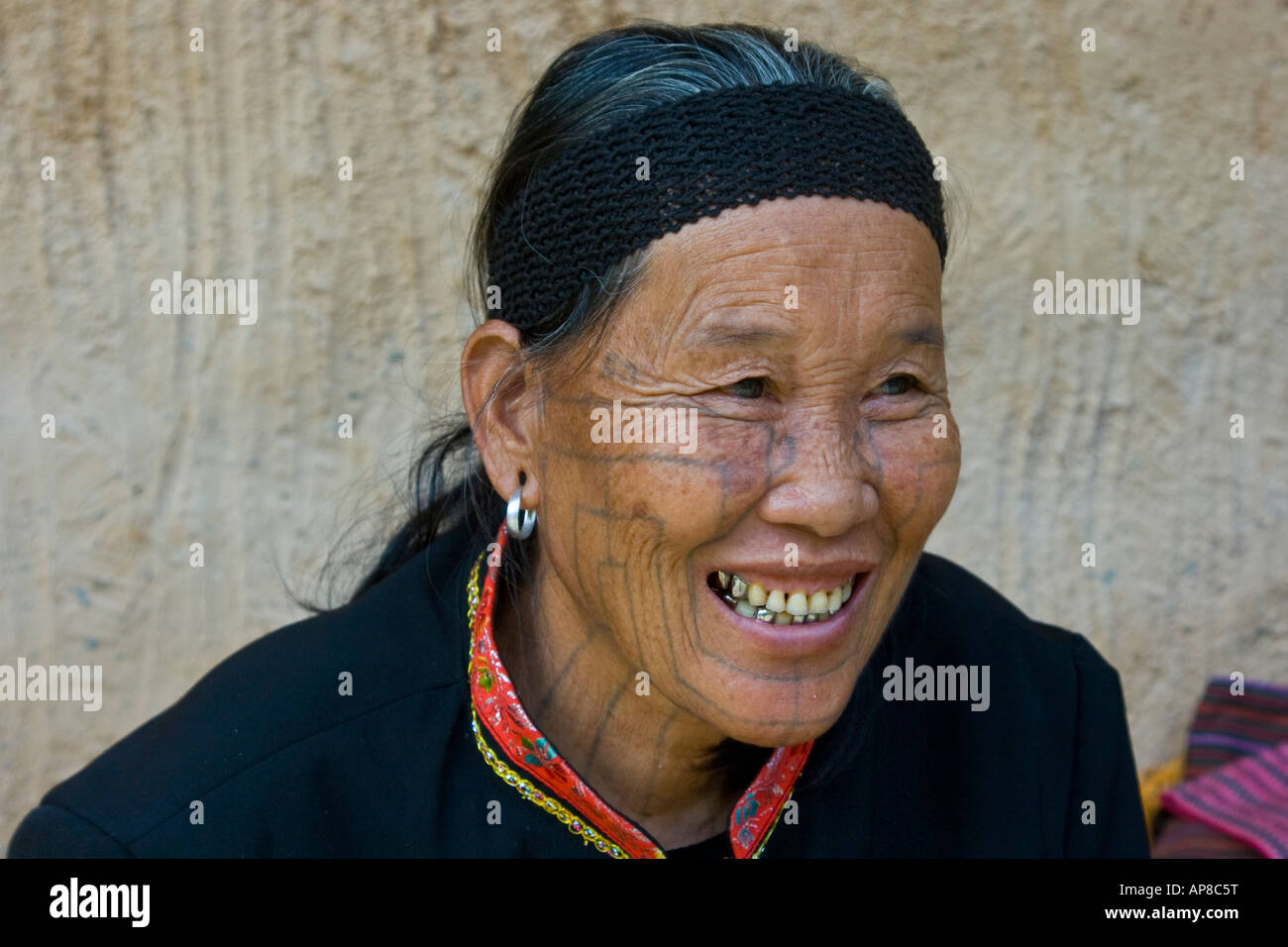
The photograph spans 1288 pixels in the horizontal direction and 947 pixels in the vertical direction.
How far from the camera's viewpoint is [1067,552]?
3482mm

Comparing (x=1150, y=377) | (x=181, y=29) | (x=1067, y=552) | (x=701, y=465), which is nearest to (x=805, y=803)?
(x=701, y=465)

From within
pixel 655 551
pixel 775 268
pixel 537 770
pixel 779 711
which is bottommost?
pixel 537 770

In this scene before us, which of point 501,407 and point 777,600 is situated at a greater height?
point 501,407

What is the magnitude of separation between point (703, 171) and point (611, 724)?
90 centimetres

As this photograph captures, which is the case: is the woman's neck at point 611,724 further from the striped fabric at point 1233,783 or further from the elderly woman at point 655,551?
the striped fabric at point 1233,783

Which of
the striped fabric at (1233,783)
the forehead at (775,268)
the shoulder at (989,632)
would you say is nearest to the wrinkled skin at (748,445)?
the forehead at (775,268)

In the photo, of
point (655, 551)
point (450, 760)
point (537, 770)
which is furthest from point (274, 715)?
point (655, 551)

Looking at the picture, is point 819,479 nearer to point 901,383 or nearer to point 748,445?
point 748,445

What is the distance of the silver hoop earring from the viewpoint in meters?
2.01

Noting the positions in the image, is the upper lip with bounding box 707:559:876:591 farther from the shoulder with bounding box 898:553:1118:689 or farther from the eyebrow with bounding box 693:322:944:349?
the shoulder with bounding box 898:553:1118:689

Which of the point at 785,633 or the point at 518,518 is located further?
the point at 518,518

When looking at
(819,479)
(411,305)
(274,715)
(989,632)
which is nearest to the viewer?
(819,479)

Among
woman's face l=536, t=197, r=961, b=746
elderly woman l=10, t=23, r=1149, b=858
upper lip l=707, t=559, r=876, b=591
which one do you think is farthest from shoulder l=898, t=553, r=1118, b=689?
upper lip l=707, t=559, r=876, b=591

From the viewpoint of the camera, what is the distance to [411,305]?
3168 millimetres
